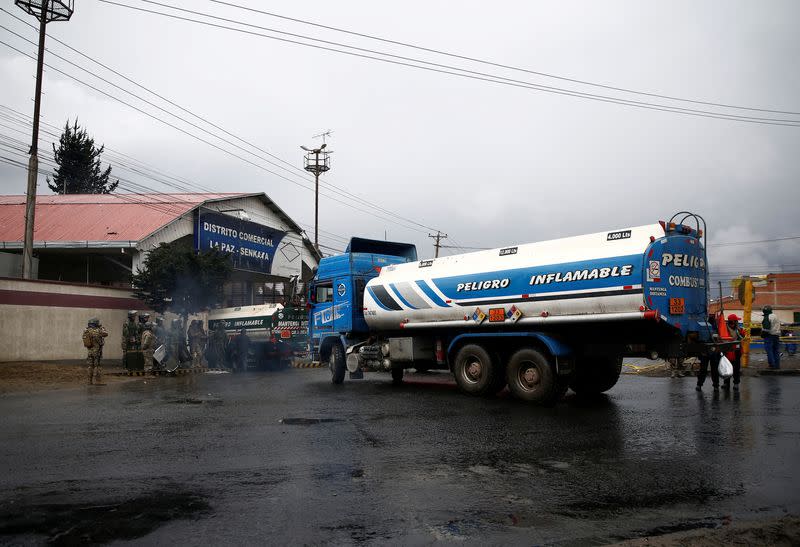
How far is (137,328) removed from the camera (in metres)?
20.3

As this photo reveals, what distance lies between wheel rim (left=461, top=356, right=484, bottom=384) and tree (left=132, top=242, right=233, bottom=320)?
15.7 meters

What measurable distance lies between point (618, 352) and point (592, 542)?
23.5 ft

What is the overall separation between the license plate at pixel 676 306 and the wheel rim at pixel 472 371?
383 centimetres

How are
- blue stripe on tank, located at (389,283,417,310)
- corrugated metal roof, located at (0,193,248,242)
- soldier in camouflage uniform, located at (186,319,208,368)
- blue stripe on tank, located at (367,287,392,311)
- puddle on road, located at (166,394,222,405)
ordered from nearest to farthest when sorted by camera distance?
1. puddle on road, located at (166,394,222,405)
2. blue stripe on tank, located at (389,283,417,310)
3. blue stripe on tank, located at (367,287,392,311)
4. soldier in camouflage uniform, located at (186,319,208,368)
5. corrugated metal roof, located at (0,193,248,242)

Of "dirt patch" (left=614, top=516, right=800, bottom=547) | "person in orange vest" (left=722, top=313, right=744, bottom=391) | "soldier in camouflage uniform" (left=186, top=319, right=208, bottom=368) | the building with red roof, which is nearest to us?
"dirt patch" (left=614, top=516, right=800, bottom=547)

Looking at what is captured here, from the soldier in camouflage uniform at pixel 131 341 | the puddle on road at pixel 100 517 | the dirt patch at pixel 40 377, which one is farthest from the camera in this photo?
the soldier in camouflage uniform at pixel 131 341

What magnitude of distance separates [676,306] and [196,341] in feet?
61.9

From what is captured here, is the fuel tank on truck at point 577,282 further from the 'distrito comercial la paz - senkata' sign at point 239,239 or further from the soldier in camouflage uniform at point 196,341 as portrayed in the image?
the 'distrito comercial la paz - senkata' sign at point 239,239

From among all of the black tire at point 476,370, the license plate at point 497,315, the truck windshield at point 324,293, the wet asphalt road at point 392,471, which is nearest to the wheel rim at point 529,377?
the wet asphalt road at point 392,471

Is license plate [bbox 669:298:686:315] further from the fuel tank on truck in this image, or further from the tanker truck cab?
the tanker truck cab

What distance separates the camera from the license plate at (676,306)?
9969mm

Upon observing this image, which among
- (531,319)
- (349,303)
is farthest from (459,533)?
(349,303)

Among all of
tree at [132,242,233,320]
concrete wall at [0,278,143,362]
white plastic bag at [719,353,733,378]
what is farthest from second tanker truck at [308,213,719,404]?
concrete wall at [0,278,143,362]

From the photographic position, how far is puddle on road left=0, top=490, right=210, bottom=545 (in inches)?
167
